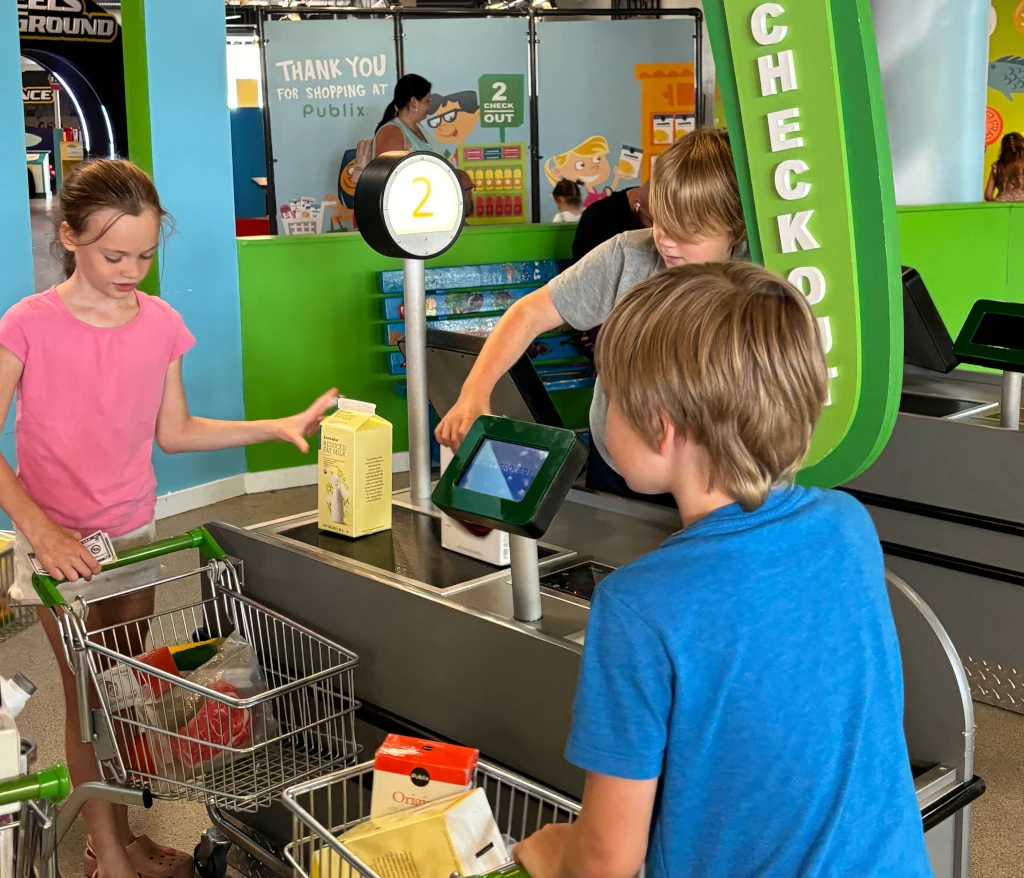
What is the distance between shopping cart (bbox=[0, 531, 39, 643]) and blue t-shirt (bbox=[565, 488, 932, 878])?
1280 millimetres

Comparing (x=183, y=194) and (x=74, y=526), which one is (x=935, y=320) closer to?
(x=74, y=526)

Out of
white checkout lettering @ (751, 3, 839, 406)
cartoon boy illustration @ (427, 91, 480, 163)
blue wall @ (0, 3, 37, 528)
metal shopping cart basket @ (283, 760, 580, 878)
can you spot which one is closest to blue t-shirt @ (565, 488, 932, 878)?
metal shopping cart basket @ (283, 760, 580, 878)

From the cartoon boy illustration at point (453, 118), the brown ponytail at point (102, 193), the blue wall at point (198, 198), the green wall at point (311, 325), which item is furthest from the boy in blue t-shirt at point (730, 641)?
the cartoon boy illustration at point (453, 118)

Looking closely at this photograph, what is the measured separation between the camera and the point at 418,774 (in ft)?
5.42

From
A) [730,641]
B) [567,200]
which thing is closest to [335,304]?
[567,200]

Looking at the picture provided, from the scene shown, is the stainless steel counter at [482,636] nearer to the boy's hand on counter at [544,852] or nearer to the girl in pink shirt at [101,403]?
the girl in pink shirt at [101,403]

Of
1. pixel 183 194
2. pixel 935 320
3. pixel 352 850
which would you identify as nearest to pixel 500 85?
pixel 183 194

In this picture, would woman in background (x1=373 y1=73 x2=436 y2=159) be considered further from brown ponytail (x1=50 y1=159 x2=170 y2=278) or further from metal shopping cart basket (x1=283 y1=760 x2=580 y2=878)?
metal shopping cart basket (x1=283 y1=760 x2=580 y2=878)

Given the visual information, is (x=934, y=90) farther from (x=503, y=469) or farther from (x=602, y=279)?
(x=503, y=469)

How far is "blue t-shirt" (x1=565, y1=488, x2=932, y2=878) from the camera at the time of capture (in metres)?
1.14

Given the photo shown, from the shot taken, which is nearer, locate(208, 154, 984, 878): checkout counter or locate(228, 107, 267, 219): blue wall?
→ locate(208, 154, 984, 878): checkout counter

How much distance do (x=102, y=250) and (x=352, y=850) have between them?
129 centimetres

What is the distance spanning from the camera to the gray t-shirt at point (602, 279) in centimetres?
243

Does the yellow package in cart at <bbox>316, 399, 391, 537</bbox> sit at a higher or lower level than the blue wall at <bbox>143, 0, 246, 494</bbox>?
lower
